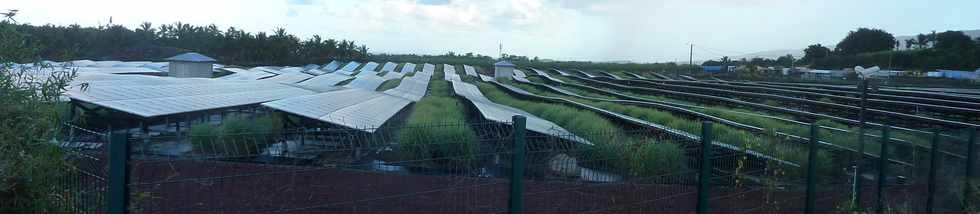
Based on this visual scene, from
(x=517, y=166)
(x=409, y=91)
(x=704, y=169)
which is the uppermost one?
(x=517, y=166)

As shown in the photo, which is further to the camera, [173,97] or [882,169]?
[173,97]

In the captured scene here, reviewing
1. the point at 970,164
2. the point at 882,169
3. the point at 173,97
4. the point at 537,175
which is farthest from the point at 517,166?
the point at 173,97

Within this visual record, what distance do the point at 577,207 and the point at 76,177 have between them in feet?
11.7

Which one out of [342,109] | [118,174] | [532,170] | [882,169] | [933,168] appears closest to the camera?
[118,174]

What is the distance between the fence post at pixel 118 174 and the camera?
11.5ft

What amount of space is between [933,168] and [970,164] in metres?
0.44

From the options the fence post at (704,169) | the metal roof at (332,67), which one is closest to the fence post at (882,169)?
the fence post at (704,169)

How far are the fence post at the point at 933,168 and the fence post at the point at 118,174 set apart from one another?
6999 millimetres

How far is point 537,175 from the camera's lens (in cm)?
585

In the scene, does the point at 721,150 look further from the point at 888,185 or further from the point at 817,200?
the point at 888,185

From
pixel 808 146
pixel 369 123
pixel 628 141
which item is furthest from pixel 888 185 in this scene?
pixel 369 123

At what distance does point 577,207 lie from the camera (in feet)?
21.1

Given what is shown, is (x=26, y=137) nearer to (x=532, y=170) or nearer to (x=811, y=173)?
(x=532, y=170)

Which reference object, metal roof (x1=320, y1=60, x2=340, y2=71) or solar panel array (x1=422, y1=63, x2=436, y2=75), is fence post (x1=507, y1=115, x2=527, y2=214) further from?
solar panel array (x1=422, y1=63, x2=436, y2=75)
